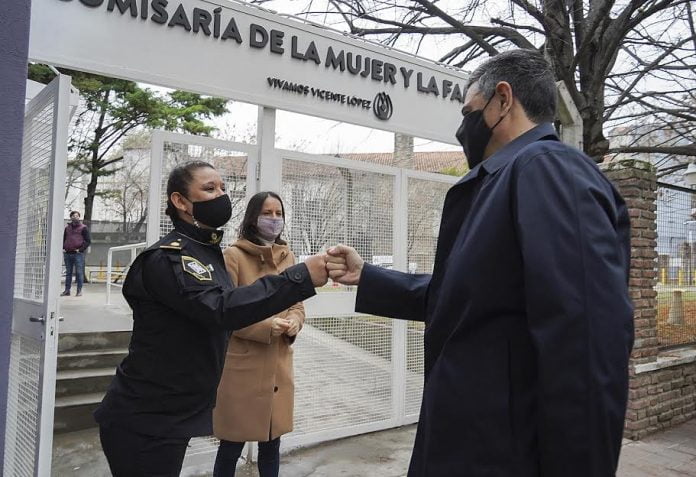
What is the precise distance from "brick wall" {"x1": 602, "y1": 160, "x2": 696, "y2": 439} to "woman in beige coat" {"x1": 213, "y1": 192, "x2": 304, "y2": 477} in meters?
3.64

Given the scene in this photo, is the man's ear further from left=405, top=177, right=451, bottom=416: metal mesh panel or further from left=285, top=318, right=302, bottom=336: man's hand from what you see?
left=405, top=177, right=451, bottom=416: metal mesh panel

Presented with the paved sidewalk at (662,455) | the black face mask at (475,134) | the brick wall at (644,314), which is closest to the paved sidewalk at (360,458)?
the paved sidewalk at (662,455)

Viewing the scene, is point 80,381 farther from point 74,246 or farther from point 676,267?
point 676,267

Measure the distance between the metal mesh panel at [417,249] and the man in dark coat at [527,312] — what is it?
3499mm

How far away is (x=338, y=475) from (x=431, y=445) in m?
2.85

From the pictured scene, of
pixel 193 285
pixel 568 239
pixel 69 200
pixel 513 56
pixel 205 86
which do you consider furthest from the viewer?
pixel 69 200

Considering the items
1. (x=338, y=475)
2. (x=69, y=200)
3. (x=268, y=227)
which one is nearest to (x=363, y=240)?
(x=268, y=227)

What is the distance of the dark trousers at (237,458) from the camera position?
2.96m

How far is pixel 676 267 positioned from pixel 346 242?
167 inches

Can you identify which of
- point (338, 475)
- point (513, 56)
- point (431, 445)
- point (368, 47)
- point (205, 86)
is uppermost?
point (368, 47)

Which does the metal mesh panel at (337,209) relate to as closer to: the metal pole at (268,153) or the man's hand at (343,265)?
the metal pole at (268,153)

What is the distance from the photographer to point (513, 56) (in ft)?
5.12

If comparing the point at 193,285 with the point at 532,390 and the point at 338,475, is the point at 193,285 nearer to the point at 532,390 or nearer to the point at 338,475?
the point at 532,390

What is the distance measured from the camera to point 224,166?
3.91m
